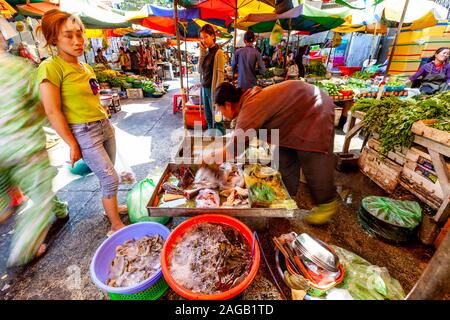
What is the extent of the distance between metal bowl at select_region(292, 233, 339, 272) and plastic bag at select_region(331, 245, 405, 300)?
0.64 ft

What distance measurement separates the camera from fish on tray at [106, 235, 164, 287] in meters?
1.92

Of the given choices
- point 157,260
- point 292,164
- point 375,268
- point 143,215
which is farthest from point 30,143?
point 375,268

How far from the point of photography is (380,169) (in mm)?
3721

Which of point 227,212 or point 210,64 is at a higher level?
point 210,64

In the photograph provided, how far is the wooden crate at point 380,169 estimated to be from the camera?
3.47 meters

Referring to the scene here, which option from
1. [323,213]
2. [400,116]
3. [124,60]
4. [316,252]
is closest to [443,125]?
[400,116]

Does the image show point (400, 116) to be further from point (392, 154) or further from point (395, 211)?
point (395, 211)

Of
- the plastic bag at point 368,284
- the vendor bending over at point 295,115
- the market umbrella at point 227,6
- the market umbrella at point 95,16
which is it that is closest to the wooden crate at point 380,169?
the vendor bending over at point 295,115

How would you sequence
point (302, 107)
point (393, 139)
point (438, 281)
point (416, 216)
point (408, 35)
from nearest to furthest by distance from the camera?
point (438, 281) < point (302, 107) < point (416, 216) < point (393, 139) < point (408, 35)

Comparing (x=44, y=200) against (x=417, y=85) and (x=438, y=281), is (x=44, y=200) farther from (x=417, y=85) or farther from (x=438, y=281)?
(x=417, y=85)

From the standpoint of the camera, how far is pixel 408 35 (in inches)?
423

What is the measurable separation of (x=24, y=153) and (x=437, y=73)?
861 centimetres

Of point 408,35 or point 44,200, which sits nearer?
point 44,200

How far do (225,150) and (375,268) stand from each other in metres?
1.91
